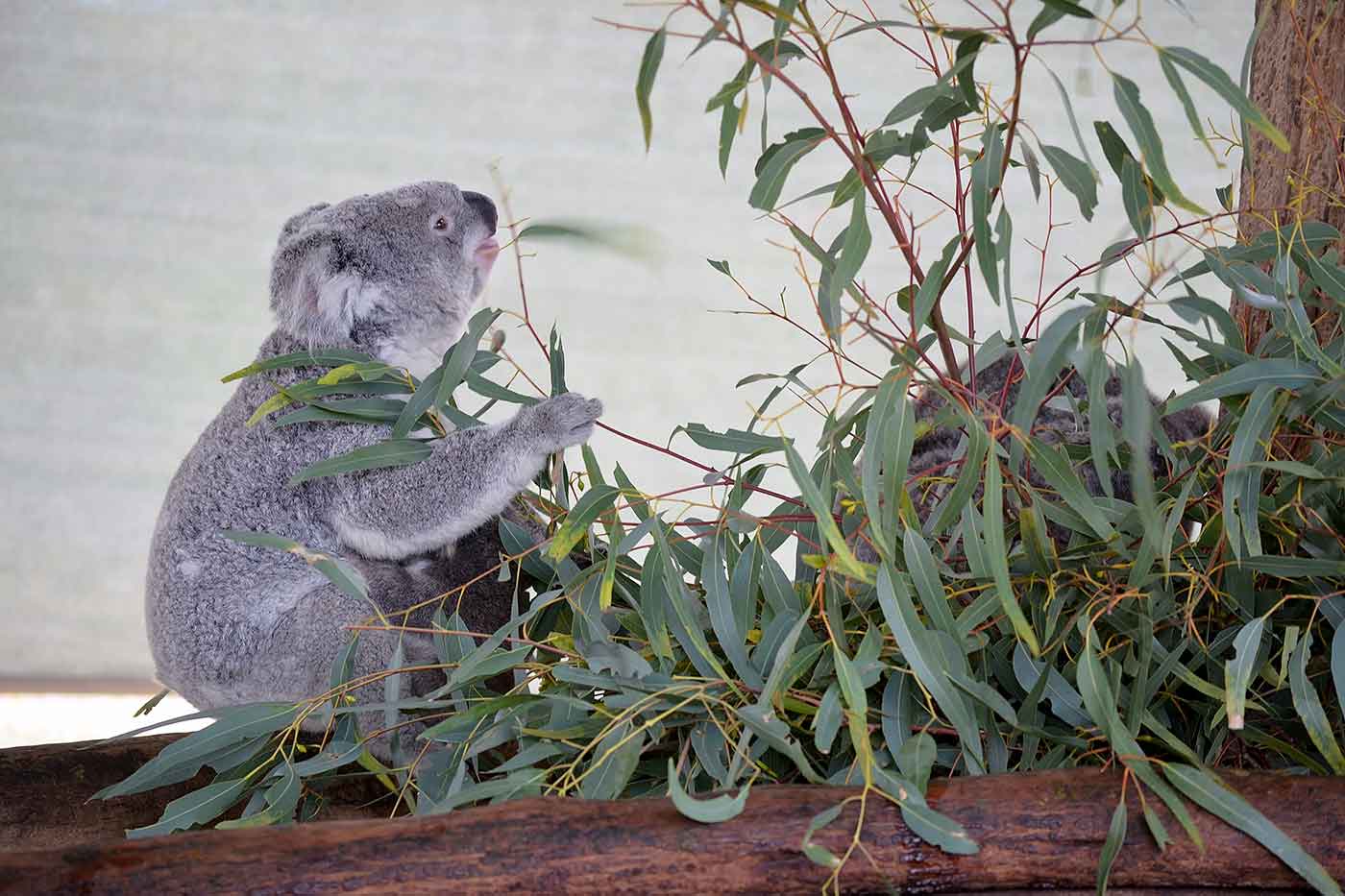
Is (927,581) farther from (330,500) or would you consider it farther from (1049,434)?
(330,500)

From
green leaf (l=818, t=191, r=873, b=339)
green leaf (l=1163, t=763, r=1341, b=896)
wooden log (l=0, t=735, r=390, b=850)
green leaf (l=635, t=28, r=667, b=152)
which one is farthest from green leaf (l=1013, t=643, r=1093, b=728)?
wooden log (l=0, t=735, r=390, b=850)

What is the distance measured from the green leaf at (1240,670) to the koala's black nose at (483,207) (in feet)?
3.81

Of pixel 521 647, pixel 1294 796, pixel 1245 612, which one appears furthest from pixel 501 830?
pixel 1245 612

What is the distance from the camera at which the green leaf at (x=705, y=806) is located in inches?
32.8

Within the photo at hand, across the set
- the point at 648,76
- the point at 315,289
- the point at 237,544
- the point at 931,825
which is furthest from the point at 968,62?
the point at 237,544

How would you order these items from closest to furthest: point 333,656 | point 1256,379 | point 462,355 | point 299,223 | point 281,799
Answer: point 1256,379
point 281,799
point 462,355
point 333,656
point 299,223

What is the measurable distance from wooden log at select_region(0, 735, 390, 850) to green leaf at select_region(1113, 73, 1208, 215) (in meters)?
1.13

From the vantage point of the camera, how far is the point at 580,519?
119 cm

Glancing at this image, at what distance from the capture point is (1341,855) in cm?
88

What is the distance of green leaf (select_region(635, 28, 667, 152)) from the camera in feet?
2.95

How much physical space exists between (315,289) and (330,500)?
0.28 m

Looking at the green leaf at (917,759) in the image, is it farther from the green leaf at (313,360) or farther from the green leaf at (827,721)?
the green leaf at (313,360)

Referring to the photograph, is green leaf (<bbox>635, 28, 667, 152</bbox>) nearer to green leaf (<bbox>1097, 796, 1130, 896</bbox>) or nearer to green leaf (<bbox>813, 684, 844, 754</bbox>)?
green leaf (<bbox>813, 684, 844, 754</bbox>)

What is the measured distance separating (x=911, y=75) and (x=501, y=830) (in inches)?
146
